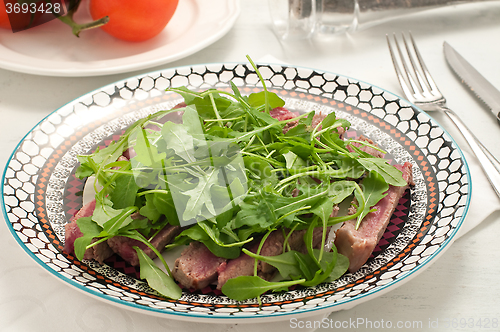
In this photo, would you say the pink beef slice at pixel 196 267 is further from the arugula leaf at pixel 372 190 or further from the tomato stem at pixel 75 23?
the tomato stem at pixel 75 23

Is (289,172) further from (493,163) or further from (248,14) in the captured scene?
(248,14)

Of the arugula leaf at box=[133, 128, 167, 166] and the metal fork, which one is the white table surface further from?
the arugula leaf at box=[133, 128, 167, 166]

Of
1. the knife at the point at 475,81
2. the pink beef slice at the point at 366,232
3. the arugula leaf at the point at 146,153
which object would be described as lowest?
the pink beef slice at the point at 366,232

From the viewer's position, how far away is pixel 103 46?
1.99 meters

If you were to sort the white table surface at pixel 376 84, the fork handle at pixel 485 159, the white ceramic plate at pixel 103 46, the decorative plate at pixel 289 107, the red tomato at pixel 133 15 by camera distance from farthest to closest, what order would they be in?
the red tomato at pixel 133 15
the white ceramic plate at pixel 103 46
the fork handle at pixel 485 159
the white table surface at pixel 376 84
the decorative plate at pixel 289 107

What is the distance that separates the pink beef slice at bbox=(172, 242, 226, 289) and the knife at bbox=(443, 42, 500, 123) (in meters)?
1.34

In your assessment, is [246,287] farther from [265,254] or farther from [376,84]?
[376,84]

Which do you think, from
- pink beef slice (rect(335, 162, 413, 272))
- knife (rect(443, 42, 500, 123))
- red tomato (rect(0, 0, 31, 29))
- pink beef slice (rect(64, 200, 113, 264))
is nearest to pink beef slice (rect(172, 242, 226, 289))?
pink beef slice (rect(64, 200, 113, 264))

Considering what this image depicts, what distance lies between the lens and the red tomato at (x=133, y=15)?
1844mm

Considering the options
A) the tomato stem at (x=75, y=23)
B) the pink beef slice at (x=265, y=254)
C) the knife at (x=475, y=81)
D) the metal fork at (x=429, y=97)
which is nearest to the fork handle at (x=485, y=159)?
the metal fork at (x=429, y=97)

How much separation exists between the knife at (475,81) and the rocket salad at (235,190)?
87 cm

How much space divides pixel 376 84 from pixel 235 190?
1.22 metres

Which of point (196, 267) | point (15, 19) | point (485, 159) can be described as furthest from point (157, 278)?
point (15, 19)

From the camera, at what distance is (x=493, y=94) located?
175cm
